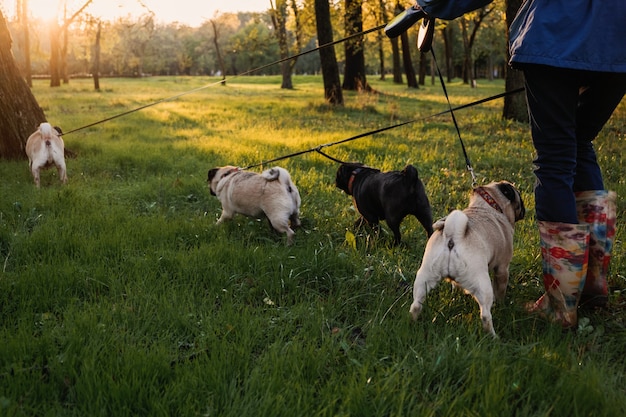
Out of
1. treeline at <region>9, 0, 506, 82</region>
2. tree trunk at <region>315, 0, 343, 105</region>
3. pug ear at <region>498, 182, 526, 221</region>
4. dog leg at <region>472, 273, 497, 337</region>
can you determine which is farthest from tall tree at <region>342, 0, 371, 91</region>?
dog leg at <region>472, 273, 497, 337</region>

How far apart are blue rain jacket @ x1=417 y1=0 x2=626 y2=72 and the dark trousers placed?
0.11 m

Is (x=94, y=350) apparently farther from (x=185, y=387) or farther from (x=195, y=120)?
(x=195, y=120)

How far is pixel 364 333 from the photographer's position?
112 inches

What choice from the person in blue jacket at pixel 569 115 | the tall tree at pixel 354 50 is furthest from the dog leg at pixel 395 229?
the tall tree at pixel 354 50

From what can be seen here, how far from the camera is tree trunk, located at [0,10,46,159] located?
7.23 m

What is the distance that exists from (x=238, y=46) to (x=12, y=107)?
20112 millimetres

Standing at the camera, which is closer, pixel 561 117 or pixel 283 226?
pixel 561 117

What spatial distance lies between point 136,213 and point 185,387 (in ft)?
10.7

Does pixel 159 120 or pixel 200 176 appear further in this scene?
pixel 159 120

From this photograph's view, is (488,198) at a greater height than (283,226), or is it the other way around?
(488,198)

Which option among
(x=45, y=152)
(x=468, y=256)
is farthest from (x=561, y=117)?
(x=45, y=152)

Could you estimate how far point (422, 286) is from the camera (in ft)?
9.07

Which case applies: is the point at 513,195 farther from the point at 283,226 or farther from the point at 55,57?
the point at 55,57

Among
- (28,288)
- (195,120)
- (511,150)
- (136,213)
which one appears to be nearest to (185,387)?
(28,288)
